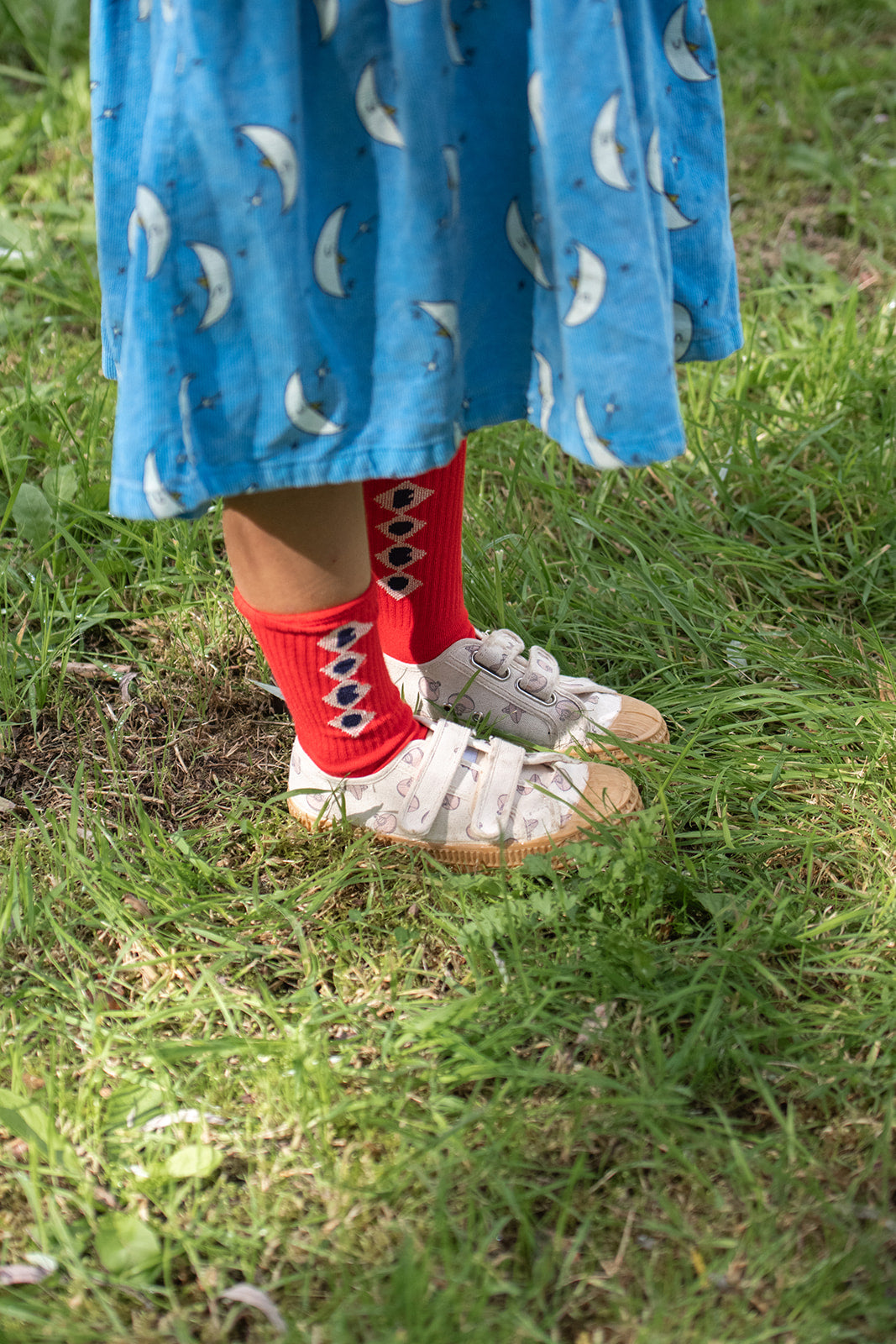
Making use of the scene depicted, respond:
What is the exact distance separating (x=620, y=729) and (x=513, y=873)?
0.25m

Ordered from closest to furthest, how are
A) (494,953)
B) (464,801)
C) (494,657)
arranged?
(494,953) → (464,801) → (494,657)

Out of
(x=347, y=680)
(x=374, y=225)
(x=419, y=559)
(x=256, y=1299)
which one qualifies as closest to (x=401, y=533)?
(x=419, y=559)

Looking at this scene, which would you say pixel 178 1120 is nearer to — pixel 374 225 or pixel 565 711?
pixel 565 711

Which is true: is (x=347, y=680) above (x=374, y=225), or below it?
below

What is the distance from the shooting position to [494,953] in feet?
3.82

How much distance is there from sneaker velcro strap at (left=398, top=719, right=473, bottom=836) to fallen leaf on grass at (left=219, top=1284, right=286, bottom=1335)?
1.63 ft

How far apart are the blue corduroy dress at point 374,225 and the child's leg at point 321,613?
0.28ft

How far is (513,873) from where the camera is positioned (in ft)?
4.13

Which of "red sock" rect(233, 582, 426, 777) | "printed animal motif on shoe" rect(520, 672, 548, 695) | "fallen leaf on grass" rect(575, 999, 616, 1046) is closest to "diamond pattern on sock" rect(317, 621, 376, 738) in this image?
"red sock" rect(233, 582, 426, 777)

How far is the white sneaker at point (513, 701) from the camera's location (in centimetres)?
140

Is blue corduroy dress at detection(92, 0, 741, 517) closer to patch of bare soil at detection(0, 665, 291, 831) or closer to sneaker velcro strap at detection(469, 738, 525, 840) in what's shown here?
sneaker velcro strap at detection(469, 738, 525, 840)

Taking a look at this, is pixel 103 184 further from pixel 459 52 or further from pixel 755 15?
pixel 755 15

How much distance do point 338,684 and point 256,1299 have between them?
574 millimetres

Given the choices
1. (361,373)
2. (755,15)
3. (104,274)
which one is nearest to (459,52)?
(361,373)
